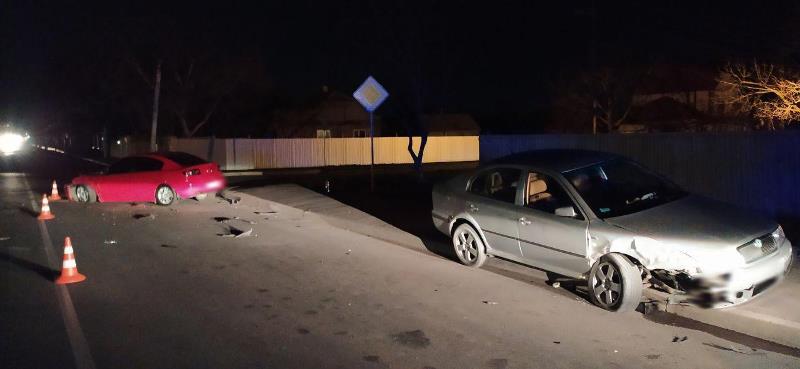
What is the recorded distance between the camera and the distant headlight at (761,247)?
6543mm

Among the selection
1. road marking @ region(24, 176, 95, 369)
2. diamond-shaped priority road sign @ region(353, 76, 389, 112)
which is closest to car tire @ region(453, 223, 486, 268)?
Answer: road marking @ region(24, 176, 95, 369)

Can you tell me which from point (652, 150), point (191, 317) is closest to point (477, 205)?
point (191, 317)

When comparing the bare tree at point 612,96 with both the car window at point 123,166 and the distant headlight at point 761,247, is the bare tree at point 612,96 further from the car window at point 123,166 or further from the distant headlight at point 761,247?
the distant headlight at point 761,247

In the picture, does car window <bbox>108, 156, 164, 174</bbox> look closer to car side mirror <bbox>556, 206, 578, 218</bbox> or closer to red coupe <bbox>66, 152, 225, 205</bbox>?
red coupe <bbox>66, 152, 225, 205</bbox>

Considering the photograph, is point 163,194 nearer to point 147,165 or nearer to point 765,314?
point 147,165

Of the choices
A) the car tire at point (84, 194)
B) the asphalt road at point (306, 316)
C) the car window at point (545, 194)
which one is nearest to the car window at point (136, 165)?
the car tire at point (84, 194)

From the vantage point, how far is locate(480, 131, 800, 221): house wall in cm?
1203

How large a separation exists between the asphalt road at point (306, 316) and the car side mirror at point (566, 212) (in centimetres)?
96

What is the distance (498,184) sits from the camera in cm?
886

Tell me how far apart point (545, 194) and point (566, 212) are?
117 centimetres

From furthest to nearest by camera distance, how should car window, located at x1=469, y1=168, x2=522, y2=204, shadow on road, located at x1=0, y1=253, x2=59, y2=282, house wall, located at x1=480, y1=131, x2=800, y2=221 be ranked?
house wall, located at x1=480, y1=131, x2=800, y2=221, shadow on road, located at x1=0, y1=253, x2=59, y2=282, car window, located at x1=469, y1=168, x2=522, y2=204

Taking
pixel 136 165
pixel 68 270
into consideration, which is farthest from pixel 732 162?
pixel 136 165

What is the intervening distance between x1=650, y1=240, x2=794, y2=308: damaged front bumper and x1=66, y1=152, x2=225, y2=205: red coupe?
1210cm

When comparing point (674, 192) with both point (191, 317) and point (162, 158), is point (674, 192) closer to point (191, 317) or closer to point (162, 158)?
point (191, 317)
